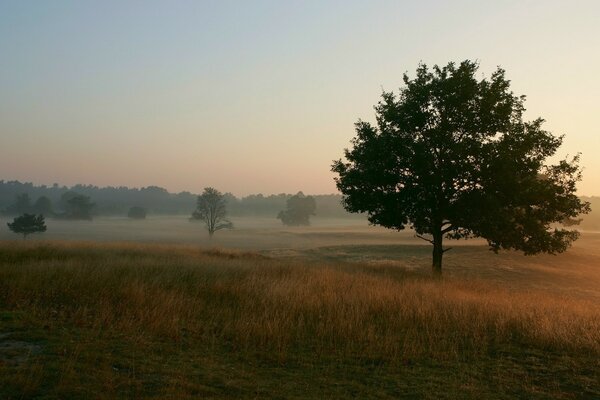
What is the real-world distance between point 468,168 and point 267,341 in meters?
15.2

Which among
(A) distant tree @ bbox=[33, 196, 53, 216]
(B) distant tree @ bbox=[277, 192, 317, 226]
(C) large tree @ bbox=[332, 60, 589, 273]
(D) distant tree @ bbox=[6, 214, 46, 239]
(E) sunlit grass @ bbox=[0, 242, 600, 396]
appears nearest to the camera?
(E) sunlit grass @ bbox=[0, 242, 600, 396]

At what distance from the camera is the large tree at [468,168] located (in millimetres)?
20469

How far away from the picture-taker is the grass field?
6.30 m

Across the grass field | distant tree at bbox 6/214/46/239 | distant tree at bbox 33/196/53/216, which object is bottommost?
distant tree at bbox 6/214/46/239

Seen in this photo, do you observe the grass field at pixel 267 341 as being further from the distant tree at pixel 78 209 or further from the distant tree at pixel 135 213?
the distant tree at pixel 135 213

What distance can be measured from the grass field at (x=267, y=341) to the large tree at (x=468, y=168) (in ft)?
24.2

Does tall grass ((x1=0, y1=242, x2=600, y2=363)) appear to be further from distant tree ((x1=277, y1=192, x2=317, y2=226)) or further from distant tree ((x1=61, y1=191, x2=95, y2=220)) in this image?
distant tree ((x1=61, y1=191, x2=95, y2=220))

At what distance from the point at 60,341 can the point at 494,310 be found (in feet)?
32.7

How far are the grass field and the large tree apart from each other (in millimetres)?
7379

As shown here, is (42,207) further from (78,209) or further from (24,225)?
(24,225)

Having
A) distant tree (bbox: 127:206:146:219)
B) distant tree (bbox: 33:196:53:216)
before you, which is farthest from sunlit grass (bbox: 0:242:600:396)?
distant tree (bbox: 127:206:146:219)

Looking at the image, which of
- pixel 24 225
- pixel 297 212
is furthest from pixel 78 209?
pixel 297 212

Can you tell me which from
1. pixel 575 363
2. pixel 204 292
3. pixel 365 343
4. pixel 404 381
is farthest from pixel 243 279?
pixel 575 363

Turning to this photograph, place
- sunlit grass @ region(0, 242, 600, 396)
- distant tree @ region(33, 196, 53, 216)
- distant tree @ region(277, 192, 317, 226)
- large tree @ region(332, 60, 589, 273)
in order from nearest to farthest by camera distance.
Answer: sunlit grass @ region(0, 242, 600, 396) < large tree @ region(332, 60, 589, 273) < distant tree @ region(33, 196, 53, 216) < distant tree @ region(277, 192, 317, 226)
